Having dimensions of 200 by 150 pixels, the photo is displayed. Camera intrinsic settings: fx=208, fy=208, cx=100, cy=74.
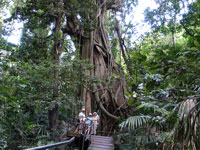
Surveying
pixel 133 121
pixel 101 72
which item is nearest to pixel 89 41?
pixel 101 72

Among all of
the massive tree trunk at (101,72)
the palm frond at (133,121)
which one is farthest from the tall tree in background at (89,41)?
the palm frond at (133,121)

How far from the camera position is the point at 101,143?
6957 mm

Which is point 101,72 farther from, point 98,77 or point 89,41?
point 98,77

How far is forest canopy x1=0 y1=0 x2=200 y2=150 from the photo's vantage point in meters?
1.70

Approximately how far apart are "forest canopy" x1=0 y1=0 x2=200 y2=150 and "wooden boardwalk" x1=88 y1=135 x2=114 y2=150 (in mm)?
287

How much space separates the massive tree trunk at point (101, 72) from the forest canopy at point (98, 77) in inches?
1.8

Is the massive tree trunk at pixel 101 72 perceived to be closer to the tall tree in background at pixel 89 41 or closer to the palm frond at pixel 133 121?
the tall tree in background at pixel 89 41

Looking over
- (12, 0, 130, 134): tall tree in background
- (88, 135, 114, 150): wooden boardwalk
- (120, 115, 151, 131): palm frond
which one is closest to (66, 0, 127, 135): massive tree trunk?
(12, 0, 130, 134): tall tree in background

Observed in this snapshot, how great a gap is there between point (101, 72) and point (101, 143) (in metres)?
3.65

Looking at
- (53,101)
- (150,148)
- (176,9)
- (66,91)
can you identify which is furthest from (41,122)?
(176,9)

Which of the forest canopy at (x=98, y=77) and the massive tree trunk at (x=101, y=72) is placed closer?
the forest canopy at (x=98, y=77)

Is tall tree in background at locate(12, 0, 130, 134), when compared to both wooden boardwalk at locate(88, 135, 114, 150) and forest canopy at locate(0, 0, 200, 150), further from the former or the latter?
wooden boardwalk at locate(88, 135, 114, 150)

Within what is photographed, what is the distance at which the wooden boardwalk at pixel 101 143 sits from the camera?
21.8 ft

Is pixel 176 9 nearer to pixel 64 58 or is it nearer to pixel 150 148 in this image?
pixel 64 58
